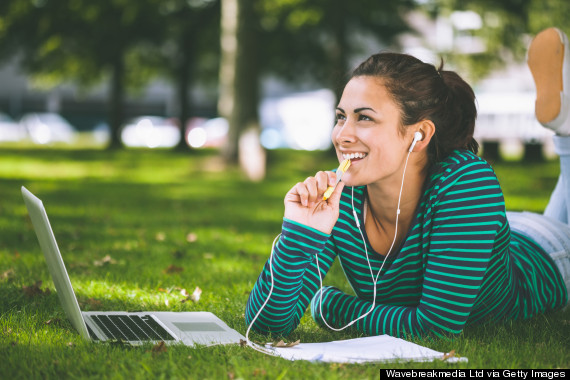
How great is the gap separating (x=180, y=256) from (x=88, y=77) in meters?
21.7

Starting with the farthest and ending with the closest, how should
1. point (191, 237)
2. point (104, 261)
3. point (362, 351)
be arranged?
point (191, 237)
point (104, 261)
point (362, 351)

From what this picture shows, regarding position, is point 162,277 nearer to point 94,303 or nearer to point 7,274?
point 94,303

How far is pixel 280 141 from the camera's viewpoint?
3897cm

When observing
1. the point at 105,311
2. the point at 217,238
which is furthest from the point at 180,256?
the point at 105,311

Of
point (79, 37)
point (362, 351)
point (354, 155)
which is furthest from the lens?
point (79, 37)

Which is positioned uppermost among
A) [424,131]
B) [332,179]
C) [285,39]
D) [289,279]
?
[285,39]

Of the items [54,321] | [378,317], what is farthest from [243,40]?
[378,317]

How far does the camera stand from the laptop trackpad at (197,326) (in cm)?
330

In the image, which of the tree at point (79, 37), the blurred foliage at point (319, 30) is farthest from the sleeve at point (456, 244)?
the tree at point (79, 37)

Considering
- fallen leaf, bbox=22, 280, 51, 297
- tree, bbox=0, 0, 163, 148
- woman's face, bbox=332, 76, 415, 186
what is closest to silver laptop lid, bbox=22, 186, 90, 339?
fallen leaf, bbox=22, 280, 51, 297

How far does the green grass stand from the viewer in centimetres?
268

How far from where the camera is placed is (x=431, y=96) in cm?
311

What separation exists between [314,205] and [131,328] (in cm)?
111

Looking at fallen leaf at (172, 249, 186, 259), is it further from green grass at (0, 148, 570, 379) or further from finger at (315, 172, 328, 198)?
finger at (315, 172, 328, 198)
